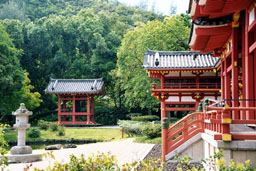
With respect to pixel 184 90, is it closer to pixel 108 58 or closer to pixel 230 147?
pixel 230 147

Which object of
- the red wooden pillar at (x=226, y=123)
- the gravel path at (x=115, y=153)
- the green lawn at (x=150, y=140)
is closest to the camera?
the red wooden pillar at (x=226, y=123)

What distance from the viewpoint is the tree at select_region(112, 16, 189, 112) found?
94.7 ft

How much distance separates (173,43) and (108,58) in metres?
14.5

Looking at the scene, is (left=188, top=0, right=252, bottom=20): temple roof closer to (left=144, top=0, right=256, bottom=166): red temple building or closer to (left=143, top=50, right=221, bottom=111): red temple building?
(left=144, top=0, right=256, bottom=166): red temple building

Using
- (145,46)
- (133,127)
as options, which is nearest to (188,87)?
(133,127)

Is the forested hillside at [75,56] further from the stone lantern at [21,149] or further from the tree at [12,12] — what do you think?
the stone lantern at [21,149]

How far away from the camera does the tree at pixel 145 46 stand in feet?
94.7

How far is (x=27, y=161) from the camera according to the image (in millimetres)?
13102

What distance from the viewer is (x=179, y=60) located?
2284cm

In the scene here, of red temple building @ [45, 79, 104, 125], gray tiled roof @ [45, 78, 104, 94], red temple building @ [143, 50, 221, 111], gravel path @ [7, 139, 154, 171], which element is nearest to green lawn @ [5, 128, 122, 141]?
red temple building @ [45, 79, 104, 125]

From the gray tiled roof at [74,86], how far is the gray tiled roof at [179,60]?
1214cm

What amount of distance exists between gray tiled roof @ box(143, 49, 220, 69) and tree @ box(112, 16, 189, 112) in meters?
4.78

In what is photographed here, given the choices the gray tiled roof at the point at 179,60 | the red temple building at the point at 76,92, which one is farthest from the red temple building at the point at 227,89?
the red temple building at the point at 76,92

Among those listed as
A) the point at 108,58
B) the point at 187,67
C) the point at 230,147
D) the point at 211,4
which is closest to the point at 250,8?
the point at 211,4
